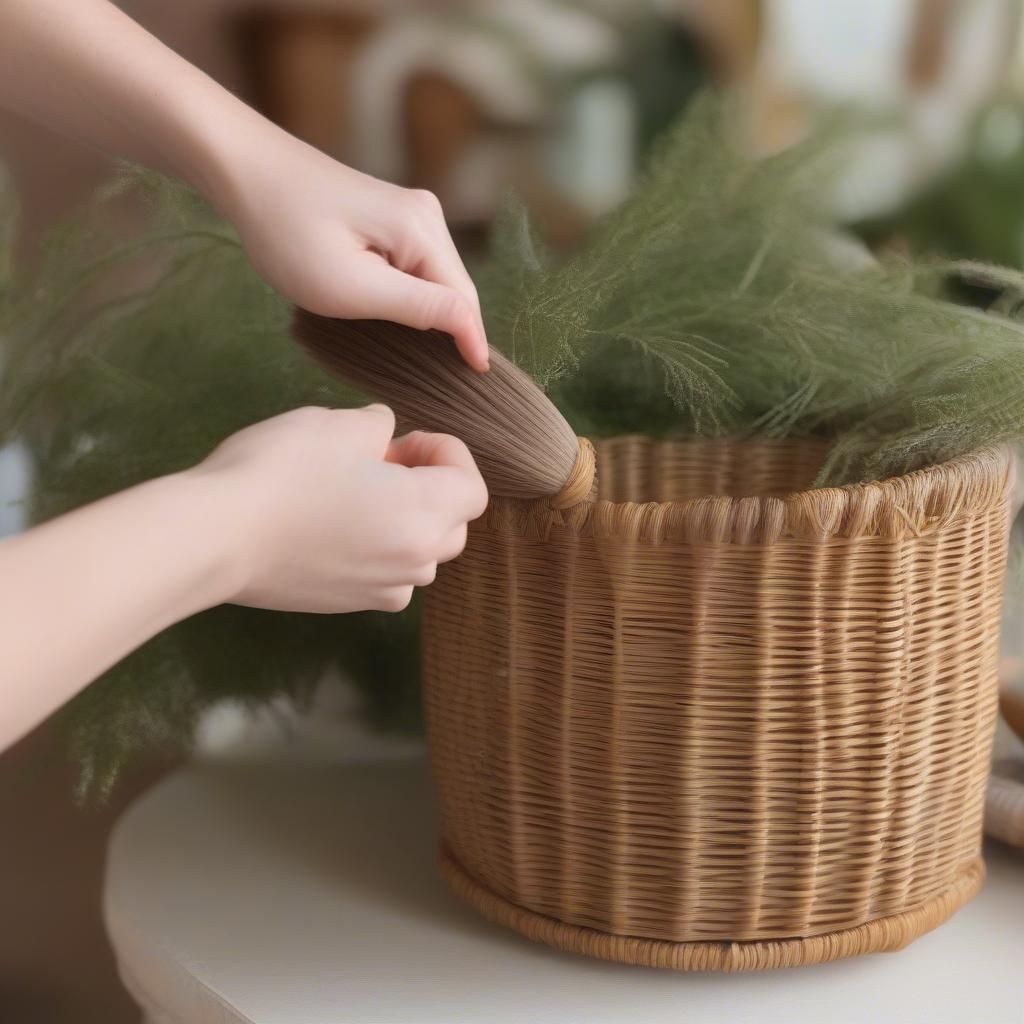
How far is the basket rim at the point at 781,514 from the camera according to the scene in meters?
0.39

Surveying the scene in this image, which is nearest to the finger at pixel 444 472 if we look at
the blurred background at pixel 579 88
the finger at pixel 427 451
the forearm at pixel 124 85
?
the finger at pixel 427 451

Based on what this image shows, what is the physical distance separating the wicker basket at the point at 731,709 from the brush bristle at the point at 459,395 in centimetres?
2

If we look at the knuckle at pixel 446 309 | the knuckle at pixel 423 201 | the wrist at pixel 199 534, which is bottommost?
the wrist at pixel 199 534

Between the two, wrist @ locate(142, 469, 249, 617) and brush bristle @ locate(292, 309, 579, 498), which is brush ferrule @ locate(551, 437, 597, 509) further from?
wrist @ locate(142, 469, 249, 617)

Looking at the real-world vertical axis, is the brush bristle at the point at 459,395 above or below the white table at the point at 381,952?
above

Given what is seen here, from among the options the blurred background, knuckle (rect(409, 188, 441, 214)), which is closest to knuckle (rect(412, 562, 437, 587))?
knuckle (rect(409, 188, 441, 214))

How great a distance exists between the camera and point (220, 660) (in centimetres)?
56

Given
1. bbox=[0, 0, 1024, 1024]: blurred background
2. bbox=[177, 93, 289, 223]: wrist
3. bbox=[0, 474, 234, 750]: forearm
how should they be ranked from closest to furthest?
bbox=[0, 474, 234, 750]: forearm < bbox=[177, 93, 289, 223]: wrist < bbox=[0, 0, 1024, 1024]: blurred background

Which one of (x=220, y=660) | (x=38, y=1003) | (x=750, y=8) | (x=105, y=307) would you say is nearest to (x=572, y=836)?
(x=220, y=660)

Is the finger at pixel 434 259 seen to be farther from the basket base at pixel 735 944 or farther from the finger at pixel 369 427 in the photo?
the basket base at pixel 735 944

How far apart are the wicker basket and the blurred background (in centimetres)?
68

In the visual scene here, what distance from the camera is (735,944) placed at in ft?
1.40

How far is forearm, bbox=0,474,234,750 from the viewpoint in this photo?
277 millimetres

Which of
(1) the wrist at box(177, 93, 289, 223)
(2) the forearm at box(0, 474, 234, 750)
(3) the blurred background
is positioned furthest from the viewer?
(3) the blurred background
